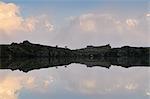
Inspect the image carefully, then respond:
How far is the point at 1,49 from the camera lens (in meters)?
105

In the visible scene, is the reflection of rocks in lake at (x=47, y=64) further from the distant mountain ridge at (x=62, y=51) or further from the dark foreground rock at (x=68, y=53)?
the distant mountain ridge at (x=62, y=51)

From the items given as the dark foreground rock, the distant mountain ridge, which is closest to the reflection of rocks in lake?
the dark foreground rock

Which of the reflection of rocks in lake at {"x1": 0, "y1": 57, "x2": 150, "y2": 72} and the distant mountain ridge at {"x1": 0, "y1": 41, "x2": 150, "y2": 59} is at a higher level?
the distant mountain ridge at {"x1": 0, "y1": 41, "x2": 150, "y2": 59}

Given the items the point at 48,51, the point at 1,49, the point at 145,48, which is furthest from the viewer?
the point at 145,48

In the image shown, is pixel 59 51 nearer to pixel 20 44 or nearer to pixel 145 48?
pixel 20 44

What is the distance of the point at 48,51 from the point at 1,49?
14739 millimetres

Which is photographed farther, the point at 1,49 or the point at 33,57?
the point at 33,57

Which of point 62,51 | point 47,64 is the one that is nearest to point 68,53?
point 62,51

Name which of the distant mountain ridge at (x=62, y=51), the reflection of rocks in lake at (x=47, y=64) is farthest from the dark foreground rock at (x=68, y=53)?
the reflection of rocks in lake at (x=47, y=64)

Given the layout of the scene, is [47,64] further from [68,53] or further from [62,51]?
[68,53]

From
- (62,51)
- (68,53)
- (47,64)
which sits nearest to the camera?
(47,64)

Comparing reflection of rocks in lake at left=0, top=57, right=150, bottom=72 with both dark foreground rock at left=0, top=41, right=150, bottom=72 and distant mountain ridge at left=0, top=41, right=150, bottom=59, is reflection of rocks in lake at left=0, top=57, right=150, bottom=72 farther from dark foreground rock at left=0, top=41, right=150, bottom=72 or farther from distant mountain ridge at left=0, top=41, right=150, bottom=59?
distant mountain ridge at left=0, top=41, right=150, bottom=59

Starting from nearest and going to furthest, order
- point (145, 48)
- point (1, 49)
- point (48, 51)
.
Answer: point (1, 49) → point (48, 51) → point (145, 48)

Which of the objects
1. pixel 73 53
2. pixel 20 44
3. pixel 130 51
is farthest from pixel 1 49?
pixel 130 51
